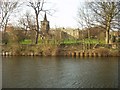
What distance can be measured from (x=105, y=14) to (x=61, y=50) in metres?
5.32

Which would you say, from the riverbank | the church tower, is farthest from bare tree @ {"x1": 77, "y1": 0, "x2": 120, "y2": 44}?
the church tower

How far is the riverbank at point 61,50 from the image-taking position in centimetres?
1997

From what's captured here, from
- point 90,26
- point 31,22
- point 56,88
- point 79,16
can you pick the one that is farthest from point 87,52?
point 56,88

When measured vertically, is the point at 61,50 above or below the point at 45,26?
below

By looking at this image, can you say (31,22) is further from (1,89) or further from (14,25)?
(1,89)

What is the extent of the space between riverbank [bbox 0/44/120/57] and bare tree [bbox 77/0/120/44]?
1.85 m

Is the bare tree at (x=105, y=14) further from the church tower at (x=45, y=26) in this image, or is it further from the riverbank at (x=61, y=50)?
the church tower at (x=45, y=26)

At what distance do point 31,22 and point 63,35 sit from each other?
353 cm

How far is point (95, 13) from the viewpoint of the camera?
72.1 feet

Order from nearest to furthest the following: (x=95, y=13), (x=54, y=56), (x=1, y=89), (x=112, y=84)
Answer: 1. (x=1, y=89)
2. (x=112, y=84)
3. (x=54, y=56)
4. (x=95, y=13)

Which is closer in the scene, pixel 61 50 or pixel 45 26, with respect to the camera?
pixel 61 50

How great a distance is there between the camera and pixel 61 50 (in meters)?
20.5

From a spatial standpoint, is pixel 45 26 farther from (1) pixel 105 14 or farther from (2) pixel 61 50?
(1) pixel 105 14

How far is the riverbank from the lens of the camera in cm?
1997
